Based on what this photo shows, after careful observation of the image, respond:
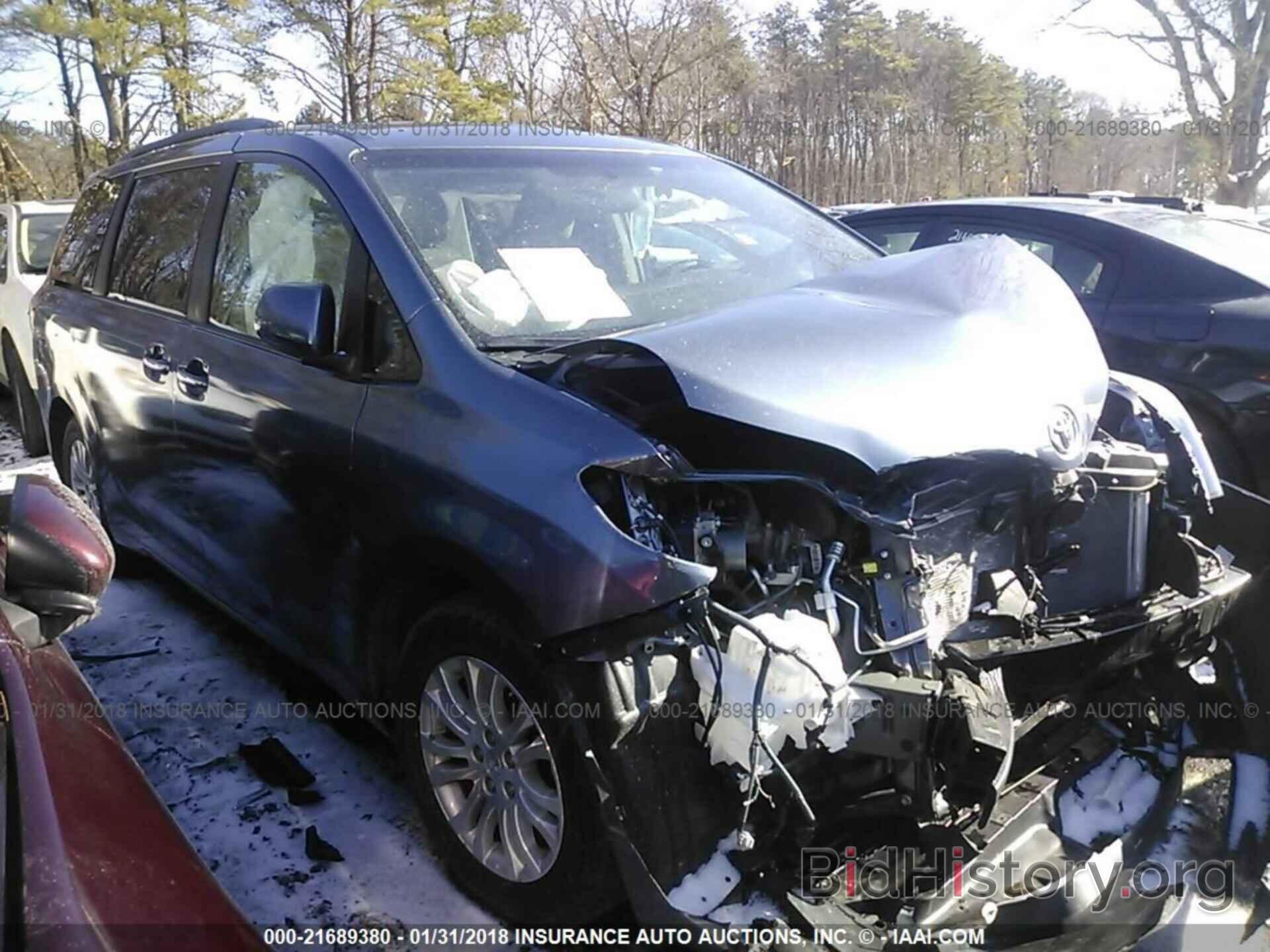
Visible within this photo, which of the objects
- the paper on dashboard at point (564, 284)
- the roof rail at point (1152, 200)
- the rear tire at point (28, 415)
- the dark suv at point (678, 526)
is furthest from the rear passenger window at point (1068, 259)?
the rear tire at point (28, 415)

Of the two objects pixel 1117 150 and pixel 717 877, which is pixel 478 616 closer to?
pixel 717 877

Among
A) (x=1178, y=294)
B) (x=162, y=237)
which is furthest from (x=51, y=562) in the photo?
(x=1178, y=294)

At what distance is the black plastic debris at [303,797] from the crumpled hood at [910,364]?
1.72 m

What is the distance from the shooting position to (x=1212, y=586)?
2.51 metres

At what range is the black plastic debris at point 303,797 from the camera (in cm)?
290

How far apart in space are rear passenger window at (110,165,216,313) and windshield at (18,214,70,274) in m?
3.92

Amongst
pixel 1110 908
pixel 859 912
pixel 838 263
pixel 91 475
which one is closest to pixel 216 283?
pixel 91 475

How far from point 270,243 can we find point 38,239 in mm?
5997

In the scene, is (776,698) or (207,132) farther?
(207,132)

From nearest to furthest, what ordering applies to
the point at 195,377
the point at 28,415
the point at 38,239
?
the point at 195,377 → the point at 28,415 → the point at 38,239

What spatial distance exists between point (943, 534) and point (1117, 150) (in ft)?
115

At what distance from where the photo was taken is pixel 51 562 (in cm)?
178

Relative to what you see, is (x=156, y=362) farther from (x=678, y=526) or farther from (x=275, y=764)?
(x=678, y=526)

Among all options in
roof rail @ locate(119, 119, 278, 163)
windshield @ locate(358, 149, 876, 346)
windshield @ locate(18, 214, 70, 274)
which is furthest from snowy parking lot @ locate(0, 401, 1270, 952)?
windshield @ locate(18, 214, 70, 274)
